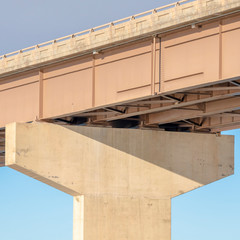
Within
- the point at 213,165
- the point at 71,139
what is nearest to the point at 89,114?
the point at 71,139

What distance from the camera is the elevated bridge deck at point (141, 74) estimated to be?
43.4 m

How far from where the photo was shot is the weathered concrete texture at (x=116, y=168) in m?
51.1

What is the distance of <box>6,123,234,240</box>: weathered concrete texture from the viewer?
51.1 meters

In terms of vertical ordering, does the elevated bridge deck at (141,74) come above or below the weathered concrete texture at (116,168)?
above

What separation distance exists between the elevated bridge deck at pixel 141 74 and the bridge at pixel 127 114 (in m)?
0.05

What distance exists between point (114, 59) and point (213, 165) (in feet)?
36.9

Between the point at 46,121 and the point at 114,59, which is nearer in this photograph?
the point at 114,59

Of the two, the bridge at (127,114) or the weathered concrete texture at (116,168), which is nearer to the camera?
the bridge at (127,114)

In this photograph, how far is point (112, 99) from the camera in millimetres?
48438

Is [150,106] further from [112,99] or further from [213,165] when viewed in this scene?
[213,165]

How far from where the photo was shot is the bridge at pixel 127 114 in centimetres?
4475

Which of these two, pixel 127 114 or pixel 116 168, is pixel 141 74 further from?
pixel 116 168

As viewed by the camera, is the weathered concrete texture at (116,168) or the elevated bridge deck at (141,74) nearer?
the elevated bridge deck at (141,74)

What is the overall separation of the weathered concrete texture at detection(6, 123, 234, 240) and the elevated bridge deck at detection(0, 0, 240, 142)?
1059 mm
